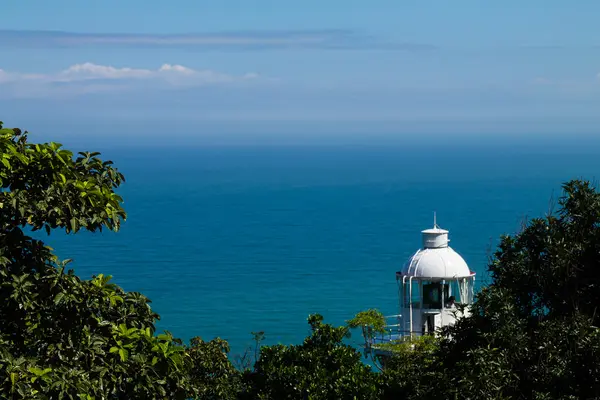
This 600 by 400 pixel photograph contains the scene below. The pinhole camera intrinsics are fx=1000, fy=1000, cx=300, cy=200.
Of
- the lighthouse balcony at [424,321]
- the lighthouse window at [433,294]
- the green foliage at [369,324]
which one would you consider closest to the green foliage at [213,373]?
the green foliage at [369,324]

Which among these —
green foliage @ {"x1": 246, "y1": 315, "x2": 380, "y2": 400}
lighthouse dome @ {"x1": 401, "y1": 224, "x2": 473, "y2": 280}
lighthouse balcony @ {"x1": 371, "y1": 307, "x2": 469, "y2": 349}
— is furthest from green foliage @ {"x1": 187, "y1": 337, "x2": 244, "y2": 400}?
lighthouse dome @ {"x1": 401, "y1": 224, "x2": 473, "y2": 280}

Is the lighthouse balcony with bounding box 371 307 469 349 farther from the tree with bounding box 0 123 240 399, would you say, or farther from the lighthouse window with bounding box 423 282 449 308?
the tree with bounding box 0 123 240 399

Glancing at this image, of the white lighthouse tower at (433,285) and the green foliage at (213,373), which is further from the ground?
the white lighthouse tower at (433,285)

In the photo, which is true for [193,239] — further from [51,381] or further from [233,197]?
[51,381]

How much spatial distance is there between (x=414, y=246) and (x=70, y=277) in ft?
331

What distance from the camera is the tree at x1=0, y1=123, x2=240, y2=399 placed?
8.62 m

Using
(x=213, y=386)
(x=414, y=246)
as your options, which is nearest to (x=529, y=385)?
(x=213, y=386)

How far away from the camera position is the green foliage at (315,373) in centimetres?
1717

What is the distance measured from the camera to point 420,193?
175m

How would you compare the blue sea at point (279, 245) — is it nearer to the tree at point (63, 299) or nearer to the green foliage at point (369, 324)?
the green foliage at point (369, 324)

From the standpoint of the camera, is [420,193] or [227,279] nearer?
[227,279]

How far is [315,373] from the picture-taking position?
17.7 metres

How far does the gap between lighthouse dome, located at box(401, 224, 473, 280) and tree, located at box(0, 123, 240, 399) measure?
20.2 meters

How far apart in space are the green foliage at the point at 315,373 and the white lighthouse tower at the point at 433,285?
32.8 ft
